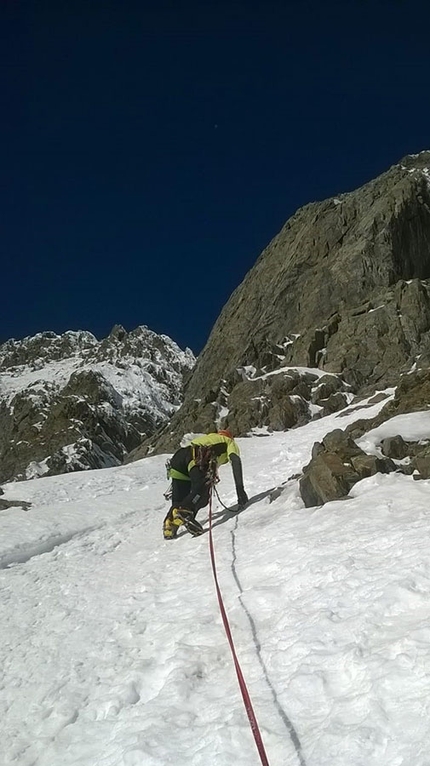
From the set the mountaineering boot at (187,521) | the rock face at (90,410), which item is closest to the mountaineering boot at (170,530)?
the mountaineering boot at (187,521)

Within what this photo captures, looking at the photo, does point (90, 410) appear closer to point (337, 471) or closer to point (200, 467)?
point (200, 467)

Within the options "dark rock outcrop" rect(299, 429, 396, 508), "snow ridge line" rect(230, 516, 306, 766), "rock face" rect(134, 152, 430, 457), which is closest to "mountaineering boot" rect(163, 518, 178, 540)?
"dark rock outcrop" rect(299, 429, 396, 508)

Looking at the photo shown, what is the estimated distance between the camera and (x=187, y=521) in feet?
30.9

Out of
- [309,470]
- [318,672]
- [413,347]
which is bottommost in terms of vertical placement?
[318,672]

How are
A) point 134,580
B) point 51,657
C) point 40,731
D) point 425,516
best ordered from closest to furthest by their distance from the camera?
1. point 40,731
2. point 51,657
3. point 425,516
4. point 134,580

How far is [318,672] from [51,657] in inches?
106

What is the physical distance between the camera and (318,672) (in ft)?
12.7

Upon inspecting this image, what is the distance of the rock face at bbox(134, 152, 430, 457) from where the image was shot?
34.3m

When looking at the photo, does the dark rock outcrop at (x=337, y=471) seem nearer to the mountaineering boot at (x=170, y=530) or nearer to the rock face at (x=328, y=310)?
the mountaineering boot at (x=170, y=530)

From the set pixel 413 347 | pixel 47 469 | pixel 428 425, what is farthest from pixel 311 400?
pixel 47 469

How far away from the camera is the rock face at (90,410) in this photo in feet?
351

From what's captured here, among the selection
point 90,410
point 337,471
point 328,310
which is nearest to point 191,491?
point 337,471

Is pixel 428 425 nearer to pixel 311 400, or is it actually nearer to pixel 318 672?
pixel 318 672

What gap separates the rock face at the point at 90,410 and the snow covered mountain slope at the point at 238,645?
287 feet
